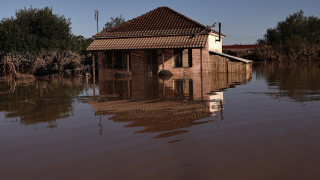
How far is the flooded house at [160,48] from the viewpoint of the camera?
2730 centimetres

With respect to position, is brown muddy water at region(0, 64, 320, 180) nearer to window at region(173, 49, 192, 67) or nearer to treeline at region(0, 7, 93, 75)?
window at region(173, 49, 192, 67)

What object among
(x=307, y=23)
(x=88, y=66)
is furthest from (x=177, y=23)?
(x=307, y=23)

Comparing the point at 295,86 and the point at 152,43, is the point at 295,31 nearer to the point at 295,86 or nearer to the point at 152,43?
the point at 152,43

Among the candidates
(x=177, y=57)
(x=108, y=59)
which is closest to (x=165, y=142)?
(x=177, y=57)

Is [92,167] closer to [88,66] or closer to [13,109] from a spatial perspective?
[13,109]

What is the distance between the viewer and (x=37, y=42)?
43.1 m

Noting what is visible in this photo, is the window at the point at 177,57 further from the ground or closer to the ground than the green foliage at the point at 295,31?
closer to the ground

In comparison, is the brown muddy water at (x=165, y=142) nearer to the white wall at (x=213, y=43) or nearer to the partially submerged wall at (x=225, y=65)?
the partially submerged wall at (x=225, y=65)

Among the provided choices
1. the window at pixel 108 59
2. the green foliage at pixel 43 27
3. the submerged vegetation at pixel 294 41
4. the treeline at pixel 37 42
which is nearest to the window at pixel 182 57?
the window at pixel 108 59

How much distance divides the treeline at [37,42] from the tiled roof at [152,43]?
22.3 feet

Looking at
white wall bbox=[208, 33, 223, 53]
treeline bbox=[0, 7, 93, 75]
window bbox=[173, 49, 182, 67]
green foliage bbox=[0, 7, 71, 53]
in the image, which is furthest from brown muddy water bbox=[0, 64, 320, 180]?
green foliage bbox=[0, 7, 71, 53]

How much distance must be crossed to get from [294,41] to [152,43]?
3890 cm

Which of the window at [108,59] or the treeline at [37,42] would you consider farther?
the treeline at [37,42]

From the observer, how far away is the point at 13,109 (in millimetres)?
10859
